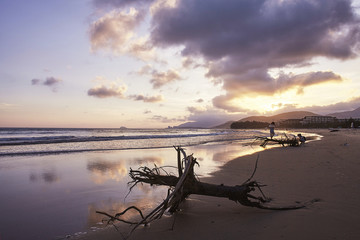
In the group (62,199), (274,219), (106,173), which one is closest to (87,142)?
(106,173)

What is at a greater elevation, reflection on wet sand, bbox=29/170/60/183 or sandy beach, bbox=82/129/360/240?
sandy beach, bbox=82/129/360/240

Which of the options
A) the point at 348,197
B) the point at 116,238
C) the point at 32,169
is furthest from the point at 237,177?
the point at 32,169

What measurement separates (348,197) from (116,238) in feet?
13.6

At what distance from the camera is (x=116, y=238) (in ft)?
10.0

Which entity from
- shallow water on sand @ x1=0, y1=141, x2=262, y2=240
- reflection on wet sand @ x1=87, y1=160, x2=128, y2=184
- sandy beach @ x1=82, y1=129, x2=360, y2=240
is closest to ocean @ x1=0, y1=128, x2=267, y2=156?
reflection on wet sand @ x1=87, y1=160, x2=128, y2=184

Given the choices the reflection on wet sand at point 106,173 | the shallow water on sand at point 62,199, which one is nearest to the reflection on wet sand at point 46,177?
the shallow water on sand at point 62,199

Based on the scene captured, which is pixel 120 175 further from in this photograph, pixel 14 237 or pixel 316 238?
pixel 316 238

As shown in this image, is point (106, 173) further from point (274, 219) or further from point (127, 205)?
point (274, 219)

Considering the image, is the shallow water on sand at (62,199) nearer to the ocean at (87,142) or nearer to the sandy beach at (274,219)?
the sandy beach at (274,219)

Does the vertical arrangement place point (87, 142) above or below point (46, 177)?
above

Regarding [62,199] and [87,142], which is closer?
[62,199]

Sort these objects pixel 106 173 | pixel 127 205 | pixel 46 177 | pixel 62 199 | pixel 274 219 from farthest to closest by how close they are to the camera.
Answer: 1. pixel 106 173
2. pixel 46 177
3. pixel 62 199
4. pixel 127 205
5. pixel 274 219

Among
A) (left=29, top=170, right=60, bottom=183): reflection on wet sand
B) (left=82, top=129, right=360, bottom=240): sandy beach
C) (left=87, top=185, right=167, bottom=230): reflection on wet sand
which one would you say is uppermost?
(left=82, top=129, right=360, bottom=240): sandy beach

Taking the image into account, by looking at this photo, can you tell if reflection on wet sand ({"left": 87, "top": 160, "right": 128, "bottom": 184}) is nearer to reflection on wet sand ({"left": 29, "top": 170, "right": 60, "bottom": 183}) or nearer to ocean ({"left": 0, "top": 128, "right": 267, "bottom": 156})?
reflection on wet sand ({"left": 29, "top": 170, "right": 60, "bottom": 183})
